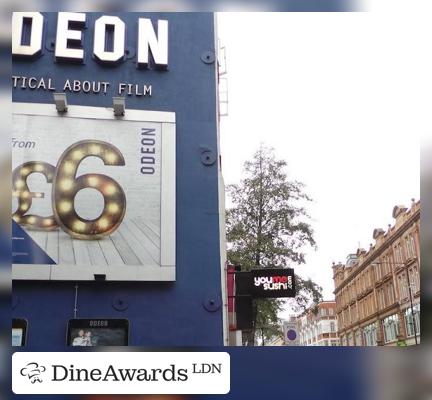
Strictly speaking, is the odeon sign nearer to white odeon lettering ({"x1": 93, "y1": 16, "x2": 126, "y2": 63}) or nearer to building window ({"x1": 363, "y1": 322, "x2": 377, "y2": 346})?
white odeon lettering ({"x1": 93, "y1": 16, "x2": 126, "y2": 63})

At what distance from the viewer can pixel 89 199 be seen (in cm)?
166

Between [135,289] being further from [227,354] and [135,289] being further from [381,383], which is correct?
[381,383]

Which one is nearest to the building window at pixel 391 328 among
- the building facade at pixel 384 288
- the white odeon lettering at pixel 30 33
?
the building facade at pixel 384 288

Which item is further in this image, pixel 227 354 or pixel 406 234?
pixel 406 234

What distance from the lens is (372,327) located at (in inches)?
51.1

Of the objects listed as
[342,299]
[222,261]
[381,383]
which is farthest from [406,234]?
[222,261]

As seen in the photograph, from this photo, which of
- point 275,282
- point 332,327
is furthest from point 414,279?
point 275,282

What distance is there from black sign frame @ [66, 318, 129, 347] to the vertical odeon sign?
0.21m

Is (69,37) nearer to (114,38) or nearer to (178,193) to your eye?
(114,38)

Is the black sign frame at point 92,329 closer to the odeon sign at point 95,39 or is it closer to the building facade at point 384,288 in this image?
the building facade at point 384,288

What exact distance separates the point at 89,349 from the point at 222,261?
70 cm

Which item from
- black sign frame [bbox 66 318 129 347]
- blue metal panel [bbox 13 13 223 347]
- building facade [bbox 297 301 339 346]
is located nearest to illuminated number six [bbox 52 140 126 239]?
blue metal panel [bbox 13 13 223 347]

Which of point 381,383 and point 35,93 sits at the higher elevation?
point 35,93

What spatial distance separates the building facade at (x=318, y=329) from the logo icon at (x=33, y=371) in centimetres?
64
